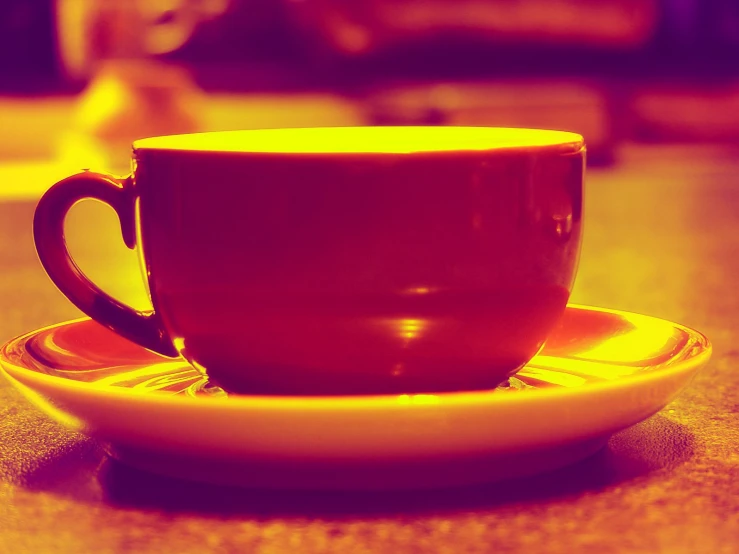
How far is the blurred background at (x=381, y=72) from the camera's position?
2959 mm

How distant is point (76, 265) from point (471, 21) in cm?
276

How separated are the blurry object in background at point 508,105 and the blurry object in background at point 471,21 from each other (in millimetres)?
141

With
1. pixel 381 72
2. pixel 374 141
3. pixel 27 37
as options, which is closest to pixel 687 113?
pixel 381 72

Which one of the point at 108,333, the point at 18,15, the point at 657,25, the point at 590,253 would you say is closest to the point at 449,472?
the point at 108,333

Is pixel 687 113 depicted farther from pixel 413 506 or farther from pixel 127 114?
pixel 413 506

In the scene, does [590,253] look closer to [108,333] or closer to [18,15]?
[108,333]

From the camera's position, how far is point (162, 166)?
0.37m

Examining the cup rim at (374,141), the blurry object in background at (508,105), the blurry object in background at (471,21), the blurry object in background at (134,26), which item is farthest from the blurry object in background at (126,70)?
the cup rim at (374,141)

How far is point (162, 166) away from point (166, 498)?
4.5 inches

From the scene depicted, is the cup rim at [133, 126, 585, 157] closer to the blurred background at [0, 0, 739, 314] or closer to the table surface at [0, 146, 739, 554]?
the table surface at [0, 146, 739, 554]

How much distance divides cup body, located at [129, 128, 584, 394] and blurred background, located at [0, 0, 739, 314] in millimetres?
2123

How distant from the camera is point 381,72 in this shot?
3.18m

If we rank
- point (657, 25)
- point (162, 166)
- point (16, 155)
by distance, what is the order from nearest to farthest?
point (162, 166) < point (657, 25) < point (16, 155)

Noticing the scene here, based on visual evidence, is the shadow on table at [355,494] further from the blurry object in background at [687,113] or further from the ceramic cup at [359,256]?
the blurry object in background at [687,113]
